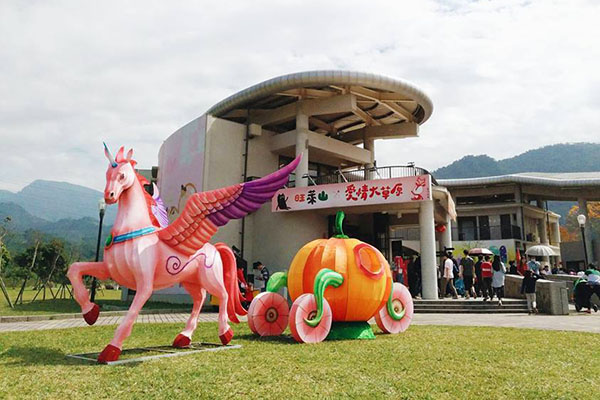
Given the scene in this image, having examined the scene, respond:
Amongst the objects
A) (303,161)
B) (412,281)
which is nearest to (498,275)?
(412,281)

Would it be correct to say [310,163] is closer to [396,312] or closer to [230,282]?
[396,312]

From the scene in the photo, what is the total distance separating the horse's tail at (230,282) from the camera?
7.12 m

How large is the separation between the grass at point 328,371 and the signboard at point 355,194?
32.0 feet

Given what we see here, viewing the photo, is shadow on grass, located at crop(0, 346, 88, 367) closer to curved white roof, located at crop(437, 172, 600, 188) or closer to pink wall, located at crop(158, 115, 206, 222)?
pink wall, located at crop(158, 115, 206, 222)

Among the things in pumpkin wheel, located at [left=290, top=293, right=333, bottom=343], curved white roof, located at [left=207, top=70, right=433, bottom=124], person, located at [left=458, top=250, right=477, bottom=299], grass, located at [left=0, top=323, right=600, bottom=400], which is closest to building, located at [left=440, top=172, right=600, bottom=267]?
curved white roof, located at [left=207, top=70, right=433, bottom=124]

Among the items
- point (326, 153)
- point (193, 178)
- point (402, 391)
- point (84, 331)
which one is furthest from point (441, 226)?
point (402, 391)

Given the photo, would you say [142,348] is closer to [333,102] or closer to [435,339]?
[435,339]

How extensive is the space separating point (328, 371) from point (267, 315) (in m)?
3.43

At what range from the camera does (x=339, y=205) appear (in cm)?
1853

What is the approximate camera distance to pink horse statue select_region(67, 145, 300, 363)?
5895 mm

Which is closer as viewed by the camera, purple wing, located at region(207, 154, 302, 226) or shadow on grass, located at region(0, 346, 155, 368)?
shadow on grass, located at region(0, 346, 155, 368)

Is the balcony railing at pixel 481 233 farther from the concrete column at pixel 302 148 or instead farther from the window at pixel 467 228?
the concrete column at pixel 302 148

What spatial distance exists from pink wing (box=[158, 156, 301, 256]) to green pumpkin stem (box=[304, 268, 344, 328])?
1.90m

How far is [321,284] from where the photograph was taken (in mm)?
7305
